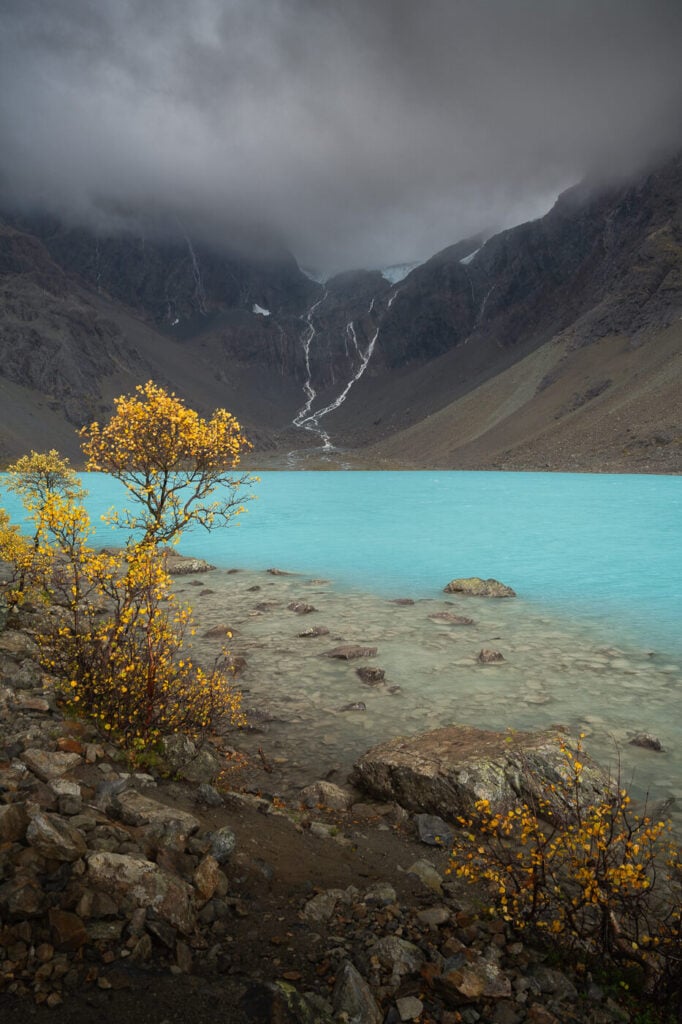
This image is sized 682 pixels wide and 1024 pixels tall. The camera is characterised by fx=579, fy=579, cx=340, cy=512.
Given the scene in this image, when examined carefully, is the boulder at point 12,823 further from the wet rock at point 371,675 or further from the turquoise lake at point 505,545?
the turquoise lake at point 505,545

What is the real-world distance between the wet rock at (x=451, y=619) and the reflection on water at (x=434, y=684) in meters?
0.36

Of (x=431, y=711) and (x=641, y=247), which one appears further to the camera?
(x=641, y=247)

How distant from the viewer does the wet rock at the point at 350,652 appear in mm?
15859

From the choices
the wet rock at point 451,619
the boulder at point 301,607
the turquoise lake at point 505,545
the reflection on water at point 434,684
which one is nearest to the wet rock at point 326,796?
the reflection on water at point 434,684

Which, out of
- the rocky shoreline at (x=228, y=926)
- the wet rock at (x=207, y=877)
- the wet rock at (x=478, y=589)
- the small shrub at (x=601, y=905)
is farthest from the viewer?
the wet rock at (x=478, y=589)

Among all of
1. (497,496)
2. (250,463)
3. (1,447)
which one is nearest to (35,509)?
(497,496)

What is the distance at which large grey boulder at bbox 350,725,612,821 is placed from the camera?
27.0ft

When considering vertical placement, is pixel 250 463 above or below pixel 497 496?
above

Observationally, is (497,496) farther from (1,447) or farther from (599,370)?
(1,447)

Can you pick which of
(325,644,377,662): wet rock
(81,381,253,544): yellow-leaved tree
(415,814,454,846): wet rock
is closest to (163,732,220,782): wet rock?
(415,814,454,846): wet rock

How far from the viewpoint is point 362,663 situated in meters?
15.5

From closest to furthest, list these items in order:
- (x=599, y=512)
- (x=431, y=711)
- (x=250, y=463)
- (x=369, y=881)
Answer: (x=369, y=881), (x=431, y=711), (x=599, y=512), (x=250, y=463)

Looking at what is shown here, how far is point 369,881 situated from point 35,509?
29.0 feet

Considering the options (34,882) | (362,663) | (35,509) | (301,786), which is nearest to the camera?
(34,882)
